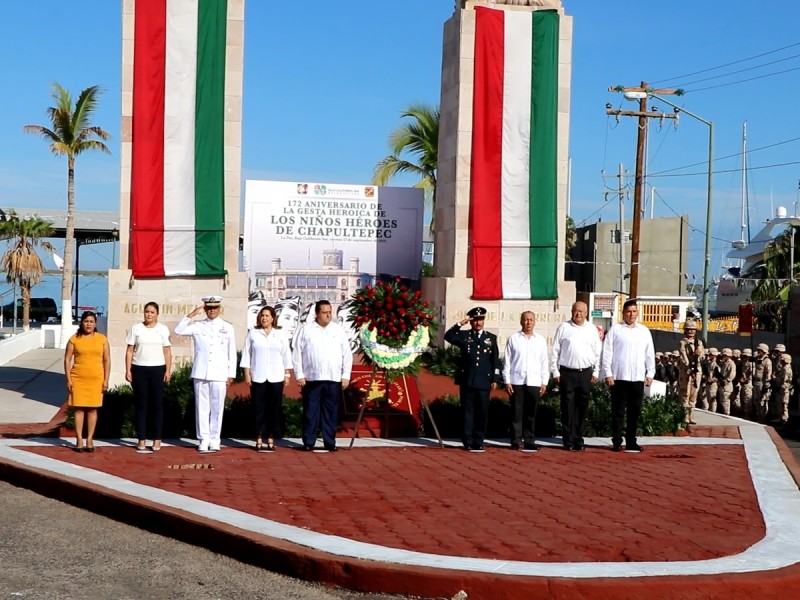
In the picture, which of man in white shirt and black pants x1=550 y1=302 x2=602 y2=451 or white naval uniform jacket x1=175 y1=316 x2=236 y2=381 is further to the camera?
man in white shirt and black pants x1=550 y1=302 x2=602 y2=451

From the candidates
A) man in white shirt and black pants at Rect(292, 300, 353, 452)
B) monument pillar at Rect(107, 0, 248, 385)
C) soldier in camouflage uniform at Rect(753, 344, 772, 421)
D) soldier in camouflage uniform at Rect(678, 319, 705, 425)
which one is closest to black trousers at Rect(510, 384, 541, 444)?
man in white shirt and black pants at Rect(292, 300, 353, 452)

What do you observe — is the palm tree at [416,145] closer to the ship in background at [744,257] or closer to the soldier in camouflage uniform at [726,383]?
the soldier in camouflage uniform at [726,383]

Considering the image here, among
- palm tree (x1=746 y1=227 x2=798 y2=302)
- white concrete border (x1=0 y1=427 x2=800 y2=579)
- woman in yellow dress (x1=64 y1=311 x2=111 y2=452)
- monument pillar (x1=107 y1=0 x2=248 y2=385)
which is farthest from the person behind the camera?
palm tree (x1=746 y1=227 x2=798 y2=302)

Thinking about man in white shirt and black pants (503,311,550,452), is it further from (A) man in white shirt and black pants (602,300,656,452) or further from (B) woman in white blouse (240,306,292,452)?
(B) woman in white blouse (240,306,292,452)

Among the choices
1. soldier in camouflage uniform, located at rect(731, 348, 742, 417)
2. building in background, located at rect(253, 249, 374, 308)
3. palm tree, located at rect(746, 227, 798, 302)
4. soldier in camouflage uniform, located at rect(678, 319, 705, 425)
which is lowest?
soldier in camouflage uniform, located at rect(731, 348, 742, 417)

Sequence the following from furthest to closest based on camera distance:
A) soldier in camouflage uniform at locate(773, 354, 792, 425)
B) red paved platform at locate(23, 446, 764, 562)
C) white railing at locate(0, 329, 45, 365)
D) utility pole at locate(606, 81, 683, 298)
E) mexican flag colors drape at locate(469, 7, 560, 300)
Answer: utility pole at locate(606, 81, 683, 298)
white railing at locate(0, 329, 45, 365)
soldier in camouflage uniform at locate(773, 354, 792, 425)
mexican flag colors drape at locate(469, 7, 560, 300)
red paved platform at locate(23, 446, 764, 562)

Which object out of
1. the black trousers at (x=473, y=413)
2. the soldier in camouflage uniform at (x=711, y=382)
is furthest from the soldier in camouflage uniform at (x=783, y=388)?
the black trousers at (x=473, y=413)

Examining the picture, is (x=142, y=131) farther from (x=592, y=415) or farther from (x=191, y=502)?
(x=191, y=502)

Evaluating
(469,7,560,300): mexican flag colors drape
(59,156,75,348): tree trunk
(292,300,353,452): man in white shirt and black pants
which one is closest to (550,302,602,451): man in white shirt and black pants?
(292,300,353,452): man in white shirt and black pants

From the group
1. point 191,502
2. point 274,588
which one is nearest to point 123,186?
point 191,502

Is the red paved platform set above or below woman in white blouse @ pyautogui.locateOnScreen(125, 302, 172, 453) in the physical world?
below

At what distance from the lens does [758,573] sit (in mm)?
7090

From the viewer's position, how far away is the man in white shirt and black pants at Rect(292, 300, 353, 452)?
1312cm

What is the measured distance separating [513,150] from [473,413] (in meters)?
8.57
